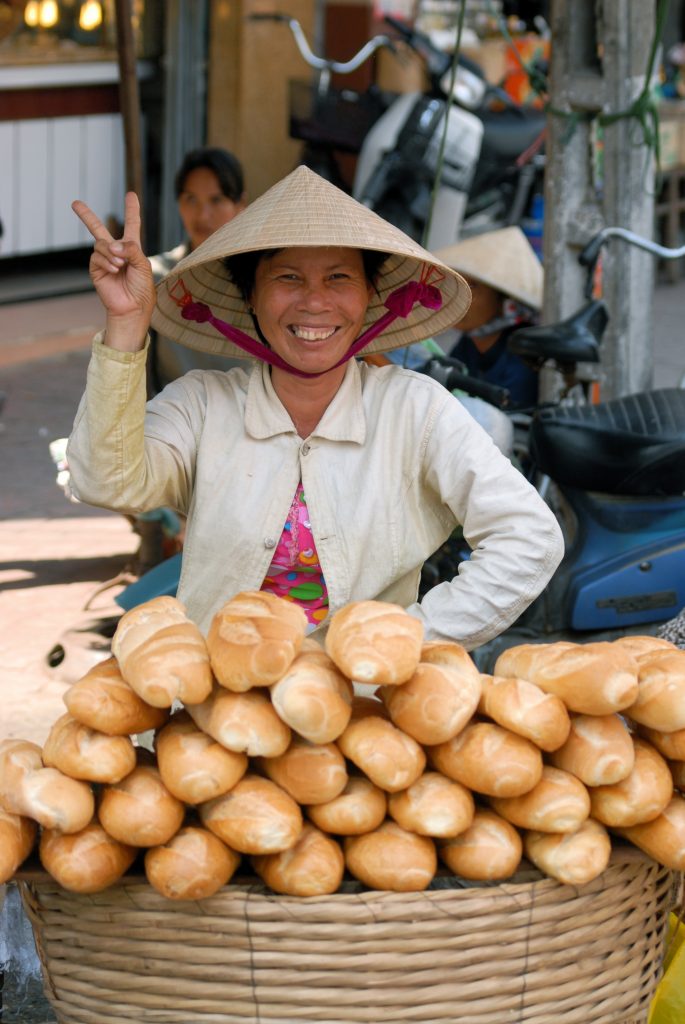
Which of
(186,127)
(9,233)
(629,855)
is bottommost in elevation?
(9,233)

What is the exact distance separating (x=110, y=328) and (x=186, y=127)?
7164 mm

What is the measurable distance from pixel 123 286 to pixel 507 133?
7.71 metres

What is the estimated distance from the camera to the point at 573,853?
1.65 m

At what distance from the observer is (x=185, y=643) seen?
1671 millimetres

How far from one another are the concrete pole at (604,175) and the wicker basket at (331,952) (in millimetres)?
3090

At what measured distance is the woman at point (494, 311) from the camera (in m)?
4.39

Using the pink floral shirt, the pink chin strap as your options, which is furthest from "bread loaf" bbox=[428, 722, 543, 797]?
the pink chin strap

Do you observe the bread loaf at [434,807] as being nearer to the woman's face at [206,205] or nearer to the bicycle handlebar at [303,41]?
the woman's face at [206,205]

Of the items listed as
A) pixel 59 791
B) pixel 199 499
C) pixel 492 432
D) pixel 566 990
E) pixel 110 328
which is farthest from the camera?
pixel 492 432

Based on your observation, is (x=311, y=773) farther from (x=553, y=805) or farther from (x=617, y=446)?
(x=617, y=446)

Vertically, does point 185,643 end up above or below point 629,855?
above

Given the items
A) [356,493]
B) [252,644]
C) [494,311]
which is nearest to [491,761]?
[252,644]

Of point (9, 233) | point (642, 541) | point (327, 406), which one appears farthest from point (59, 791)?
point (9, 233)

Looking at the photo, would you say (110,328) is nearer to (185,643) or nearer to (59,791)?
(185,643)
